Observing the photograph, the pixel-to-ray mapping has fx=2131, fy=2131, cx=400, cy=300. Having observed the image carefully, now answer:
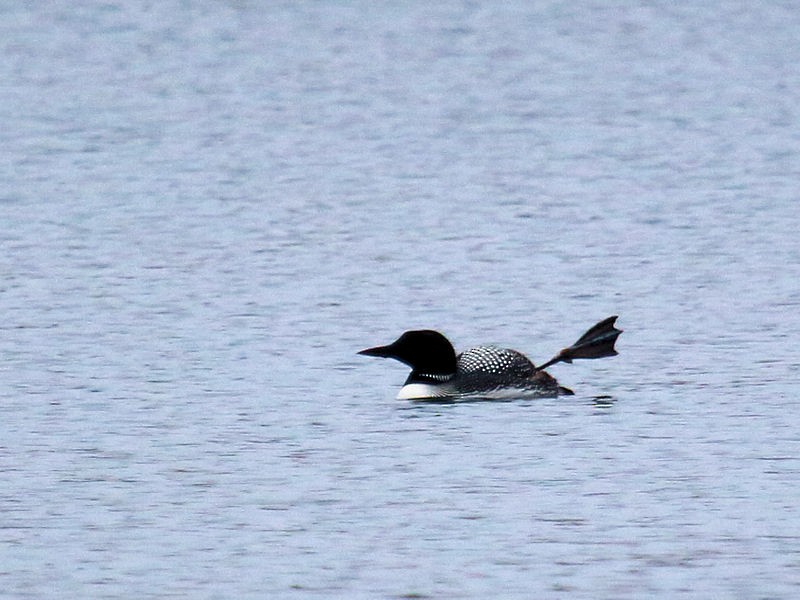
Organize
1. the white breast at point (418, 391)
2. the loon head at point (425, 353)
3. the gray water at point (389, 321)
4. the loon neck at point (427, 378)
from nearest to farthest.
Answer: the gray water at point (389, 321)
the white breast at point (418, 391)
the loon neck at point (427, 378)
the loon head at point (425, 353)

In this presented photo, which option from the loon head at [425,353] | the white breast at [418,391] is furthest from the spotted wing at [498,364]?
the white breast at [418,391]

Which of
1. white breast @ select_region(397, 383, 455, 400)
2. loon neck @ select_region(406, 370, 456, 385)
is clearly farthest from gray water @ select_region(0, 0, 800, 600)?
loon neck @ select_region(406, 370, 456, 385)

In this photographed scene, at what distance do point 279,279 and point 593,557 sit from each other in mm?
7809

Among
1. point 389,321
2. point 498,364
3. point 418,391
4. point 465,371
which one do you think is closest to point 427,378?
point 418,391

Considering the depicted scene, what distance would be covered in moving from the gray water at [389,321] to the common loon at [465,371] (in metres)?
0.19

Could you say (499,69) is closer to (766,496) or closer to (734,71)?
(734,71)

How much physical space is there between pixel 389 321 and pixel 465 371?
2228 millimetres

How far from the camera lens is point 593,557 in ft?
29.0

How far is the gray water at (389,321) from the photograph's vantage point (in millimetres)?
9070

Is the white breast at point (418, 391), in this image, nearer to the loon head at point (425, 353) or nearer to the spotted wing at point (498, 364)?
the loon head at point (425, 353)

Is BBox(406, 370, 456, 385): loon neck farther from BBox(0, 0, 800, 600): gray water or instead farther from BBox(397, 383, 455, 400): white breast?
BBox(0, 0, 800, 600): gray water

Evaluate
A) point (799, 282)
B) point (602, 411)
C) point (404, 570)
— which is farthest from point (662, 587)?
point (799, 282)

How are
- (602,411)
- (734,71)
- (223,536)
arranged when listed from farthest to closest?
(734,71)
(602,411)
(223,536)

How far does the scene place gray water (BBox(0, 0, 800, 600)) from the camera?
357 inches
